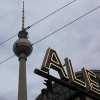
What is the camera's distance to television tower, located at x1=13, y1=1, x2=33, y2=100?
8874cm

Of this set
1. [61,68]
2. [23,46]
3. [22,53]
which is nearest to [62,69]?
[61,68]

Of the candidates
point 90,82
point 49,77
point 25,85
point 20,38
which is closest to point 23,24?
point 20,38

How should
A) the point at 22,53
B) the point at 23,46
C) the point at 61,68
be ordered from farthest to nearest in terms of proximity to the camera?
1. the point at 22,53
2. the point at 23,46
3. the point at 61,68

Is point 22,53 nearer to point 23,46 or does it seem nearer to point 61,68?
point 23,46

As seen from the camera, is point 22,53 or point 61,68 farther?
point 22,53

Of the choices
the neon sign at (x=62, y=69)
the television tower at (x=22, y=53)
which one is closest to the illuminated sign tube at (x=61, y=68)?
the neon sign at (x=62, y=69)

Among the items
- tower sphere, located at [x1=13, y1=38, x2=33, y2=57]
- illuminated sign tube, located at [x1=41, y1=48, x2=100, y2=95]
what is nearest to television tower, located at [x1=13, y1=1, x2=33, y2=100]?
tower sphere, located at [x1=13, y1=38, x2=33, y2=57]

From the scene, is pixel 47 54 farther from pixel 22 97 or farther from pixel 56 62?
pixel 22 97

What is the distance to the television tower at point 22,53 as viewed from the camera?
3494 inches

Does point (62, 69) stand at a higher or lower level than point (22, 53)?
lower

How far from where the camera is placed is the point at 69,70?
46.9 m

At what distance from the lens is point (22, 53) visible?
307ft

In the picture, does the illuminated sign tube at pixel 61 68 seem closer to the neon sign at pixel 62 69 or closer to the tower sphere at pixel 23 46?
the neon sign at pixel 62 69

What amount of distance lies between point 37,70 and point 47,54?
4.98 m
